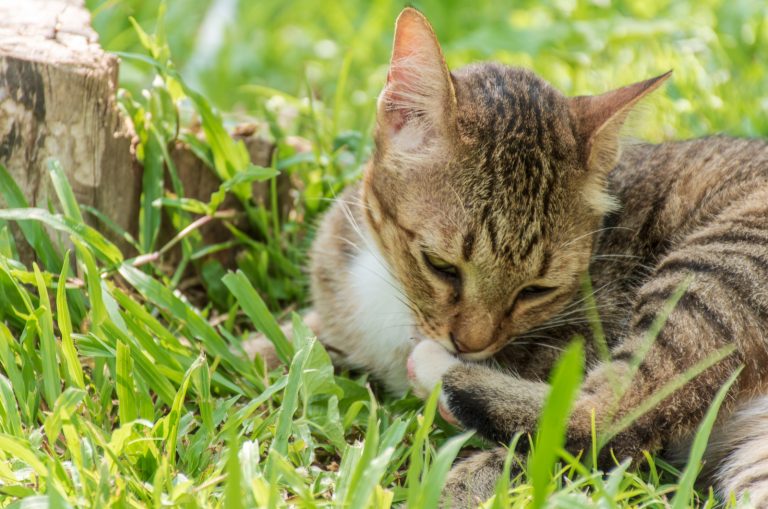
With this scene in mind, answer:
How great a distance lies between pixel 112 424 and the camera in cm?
276

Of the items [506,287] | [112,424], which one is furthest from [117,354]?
[506,287]

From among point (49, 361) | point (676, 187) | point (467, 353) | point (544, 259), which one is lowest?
point (467, 353)

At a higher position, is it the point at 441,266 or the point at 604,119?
the point at 604,119

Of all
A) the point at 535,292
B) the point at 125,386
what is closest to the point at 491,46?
the point at 535,292

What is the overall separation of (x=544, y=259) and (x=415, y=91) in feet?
2.23

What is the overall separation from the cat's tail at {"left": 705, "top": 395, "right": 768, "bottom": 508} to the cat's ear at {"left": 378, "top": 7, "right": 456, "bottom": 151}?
127 cm

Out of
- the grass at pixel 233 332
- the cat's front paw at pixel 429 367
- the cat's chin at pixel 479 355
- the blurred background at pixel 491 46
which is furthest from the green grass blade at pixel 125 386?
the blurred background at pixel 491 46

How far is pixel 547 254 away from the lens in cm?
293

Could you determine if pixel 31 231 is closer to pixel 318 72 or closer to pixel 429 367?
pixel 429 367

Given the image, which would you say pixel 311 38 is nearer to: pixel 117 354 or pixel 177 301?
pixel 177 301

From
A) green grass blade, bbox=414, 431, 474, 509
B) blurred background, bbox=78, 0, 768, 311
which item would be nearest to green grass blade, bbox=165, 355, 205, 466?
green grass blade, bbox=414, 431, 474, 509

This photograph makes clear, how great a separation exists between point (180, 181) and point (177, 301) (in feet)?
2.46

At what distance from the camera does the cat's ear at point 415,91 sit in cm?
281

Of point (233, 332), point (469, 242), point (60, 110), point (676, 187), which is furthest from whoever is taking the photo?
point (233, 332)
